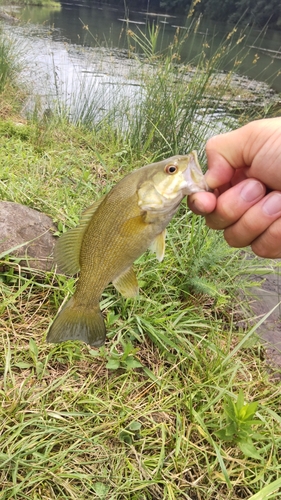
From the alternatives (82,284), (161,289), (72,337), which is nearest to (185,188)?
(82,284)

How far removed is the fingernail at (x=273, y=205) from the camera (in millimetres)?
1681

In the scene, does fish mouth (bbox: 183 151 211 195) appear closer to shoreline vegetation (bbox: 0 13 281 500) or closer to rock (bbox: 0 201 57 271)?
shoreline vegetation (bbox: 0 13 281 500)

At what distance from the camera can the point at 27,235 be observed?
287 centimetres

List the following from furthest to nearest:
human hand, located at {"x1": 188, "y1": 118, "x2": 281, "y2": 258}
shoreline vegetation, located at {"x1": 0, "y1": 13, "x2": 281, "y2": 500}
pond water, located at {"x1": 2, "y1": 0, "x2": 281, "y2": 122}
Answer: pond water, located at {"x1": 2, "y1": 0, "x2": 281, "y2": 122} < shoreline vegetation, located at {"x1": 0, "y1": 13, "x2": 281, "y2": 500} < human hand, located at {"x1": 188, "y1": 118, "x2": 281, "y2": 258}

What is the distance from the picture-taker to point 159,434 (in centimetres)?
221

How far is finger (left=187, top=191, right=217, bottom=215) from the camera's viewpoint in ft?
5.57

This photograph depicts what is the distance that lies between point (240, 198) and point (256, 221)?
0.13 m

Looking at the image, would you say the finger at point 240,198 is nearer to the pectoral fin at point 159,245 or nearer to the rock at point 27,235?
the pectoral fin at point 159,245

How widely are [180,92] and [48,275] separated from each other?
310 cm

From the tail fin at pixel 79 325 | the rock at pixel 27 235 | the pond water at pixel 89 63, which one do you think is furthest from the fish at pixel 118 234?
the pond water at pixel 89 63

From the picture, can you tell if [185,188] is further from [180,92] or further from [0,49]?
[0,49]

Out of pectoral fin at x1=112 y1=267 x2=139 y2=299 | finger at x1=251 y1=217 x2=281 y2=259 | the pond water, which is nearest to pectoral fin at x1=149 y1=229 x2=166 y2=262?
pectoral fin at x1=112 y1=267 x2=139 y2=299

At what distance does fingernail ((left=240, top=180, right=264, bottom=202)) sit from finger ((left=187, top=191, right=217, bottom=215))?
0.13 metres

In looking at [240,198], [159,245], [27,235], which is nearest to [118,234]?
[159,245]
